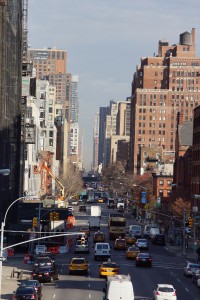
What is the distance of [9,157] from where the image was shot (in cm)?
10412

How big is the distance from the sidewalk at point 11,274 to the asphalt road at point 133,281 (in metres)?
2.40

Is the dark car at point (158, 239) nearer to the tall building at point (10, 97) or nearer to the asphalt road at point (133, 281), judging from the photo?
the tall building at point (10, 97)

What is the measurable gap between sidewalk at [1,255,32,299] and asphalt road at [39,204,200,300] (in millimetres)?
2404

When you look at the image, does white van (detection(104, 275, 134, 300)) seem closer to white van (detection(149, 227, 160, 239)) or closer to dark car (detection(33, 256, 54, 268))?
dark car (detection(33, 256, 54, 268))

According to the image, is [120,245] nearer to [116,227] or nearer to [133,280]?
[116,227]

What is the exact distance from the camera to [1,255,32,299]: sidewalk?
60.1 m

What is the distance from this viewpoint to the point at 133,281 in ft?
220

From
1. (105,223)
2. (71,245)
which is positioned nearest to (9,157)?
(71,245)

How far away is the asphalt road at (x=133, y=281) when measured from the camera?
58781 mm

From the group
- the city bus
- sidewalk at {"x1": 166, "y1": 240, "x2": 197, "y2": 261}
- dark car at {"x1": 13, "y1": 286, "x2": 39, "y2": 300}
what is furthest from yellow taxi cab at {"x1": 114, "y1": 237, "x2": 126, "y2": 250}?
dark car at {"x1": 13, "y1": 286, "x2": 39, "y2": 300}

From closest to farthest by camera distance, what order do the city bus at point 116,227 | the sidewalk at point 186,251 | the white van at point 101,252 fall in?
the white van at point 101,252, the sidewalk at point 186,251, the city bus at point 116,227

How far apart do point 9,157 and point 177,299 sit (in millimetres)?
50366

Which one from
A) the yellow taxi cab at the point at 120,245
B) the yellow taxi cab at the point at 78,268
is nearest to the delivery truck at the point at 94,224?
the yellow taxi cab at the point at 120,245

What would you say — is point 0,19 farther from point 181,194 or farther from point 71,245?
point 181,194
